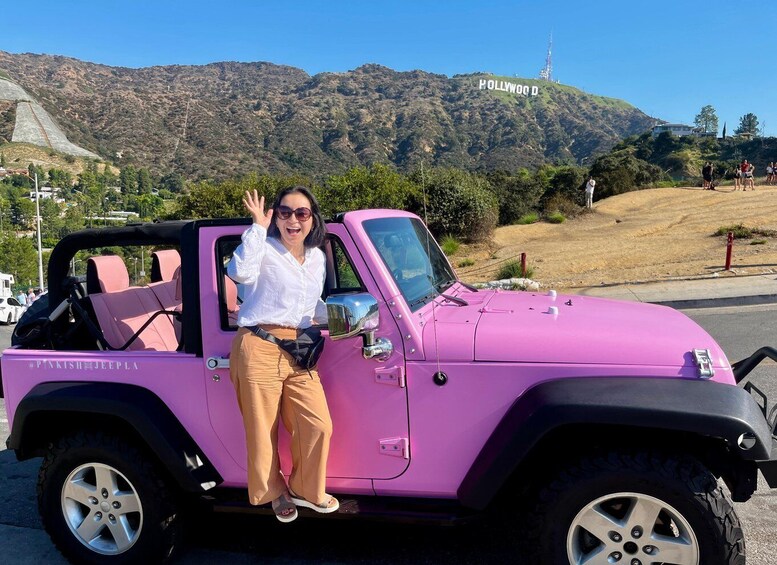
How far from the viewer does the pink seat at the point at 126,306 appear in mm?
3553

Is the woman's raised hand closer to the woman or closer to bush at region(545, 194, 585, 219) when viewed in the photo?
the woman

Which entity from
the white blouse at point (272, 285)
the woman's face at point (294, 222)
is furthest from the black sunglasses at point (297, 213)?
the white blouse at point (272, 285)

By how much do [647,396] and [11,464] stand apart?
4.82m

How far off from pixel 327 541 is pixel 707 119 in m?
182

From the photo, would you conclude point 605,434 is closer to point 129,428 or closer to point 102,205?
point 129,428

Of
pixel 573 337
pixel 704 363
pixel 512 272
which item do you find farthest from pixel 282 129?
pixel 704 363

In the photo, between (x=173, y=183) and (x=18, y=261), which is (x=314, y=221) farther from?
(x=173, y=183)

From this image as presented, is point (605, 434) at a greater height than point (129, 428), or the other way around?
point (605, 434)

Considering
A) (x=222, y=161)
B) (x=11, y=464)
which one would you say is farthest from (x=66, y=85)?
(x=11, y=464)

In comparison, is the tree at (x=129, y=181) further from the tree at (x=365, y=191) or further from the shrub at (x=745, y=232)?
the shrub at (x=745, y=232)

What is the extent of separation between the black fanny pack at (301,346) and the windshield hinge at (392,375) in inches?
11.9

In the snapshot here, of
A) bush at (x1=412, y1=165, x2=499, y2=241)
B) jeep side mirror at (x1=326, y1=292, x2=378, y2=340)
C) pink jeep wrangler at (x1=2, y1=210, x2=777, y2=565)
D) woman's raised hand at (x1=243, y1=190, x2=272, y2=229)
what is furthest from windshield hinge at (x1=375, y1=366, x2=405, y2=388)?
bush at (x1=412, y1=165, x2=499, y2=241)

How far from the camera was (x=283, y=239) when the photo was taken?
2.82 metres

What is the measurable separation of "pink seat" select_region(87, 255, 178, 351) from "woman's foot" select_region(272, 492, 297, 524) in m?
1.40
